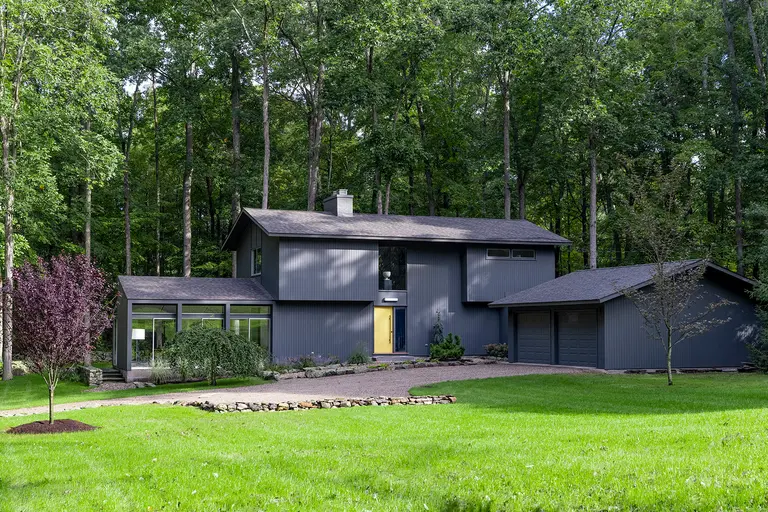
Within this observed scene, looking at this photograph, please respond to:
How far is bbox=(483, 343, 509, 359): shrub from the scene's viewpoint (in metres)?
29.5

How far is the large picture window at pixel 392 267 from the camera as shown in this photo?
30.1 meters

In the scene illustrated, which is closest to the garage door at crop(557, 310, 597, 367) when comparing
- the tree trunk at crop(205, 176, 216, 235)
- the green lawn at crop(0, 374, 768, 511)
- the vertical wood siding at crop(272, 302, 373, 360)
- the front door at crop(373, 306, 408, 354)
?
the front door at crop(373, 306, 408, 354)

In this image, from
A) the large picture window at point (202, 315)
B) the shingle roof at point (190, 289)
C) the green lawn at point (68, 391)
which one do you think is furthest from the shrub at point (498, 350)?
the large picture window at point (202, 315)

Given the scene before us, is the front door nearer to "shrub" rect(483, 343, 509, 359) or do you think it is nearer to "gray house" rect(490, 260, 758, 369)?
"shrub" rect(483, 343, 509, 359)

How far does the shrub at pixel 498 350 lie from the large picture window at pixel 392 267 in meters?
4.02

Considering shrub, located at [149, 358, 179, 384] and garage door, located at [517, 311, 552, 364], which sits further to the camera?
garage door, located at [517, 311, 552, 364]

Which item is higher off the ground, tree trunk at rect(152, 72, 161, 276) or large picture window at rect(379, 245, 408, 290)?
tree trunk at rect(152, 72, 161, 276)

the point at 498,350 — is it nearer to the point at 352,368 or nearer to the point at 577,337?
the point at 577,337

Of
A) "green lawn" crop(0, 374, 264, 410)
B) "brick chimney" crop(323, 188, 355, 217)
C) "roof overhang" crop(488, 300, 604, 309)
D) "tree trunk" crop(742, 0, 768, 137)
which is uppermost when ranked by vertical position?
"tree trunk" crop(742, 0, 768, 137)

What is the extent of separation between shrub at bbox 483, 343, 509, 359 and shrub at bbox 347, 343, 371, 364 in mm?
4952

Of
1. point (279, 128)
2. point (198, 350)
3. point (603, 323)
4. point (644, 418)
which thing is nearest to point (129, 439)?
point (644, 418)

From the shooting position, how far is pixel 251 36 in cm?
3612

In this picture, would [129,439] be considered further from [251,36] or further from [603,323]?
[251,36]

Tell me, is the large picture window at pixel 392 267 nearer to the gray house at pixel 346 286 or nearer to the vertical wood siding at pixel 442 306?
the gray house at pixel 346 286
